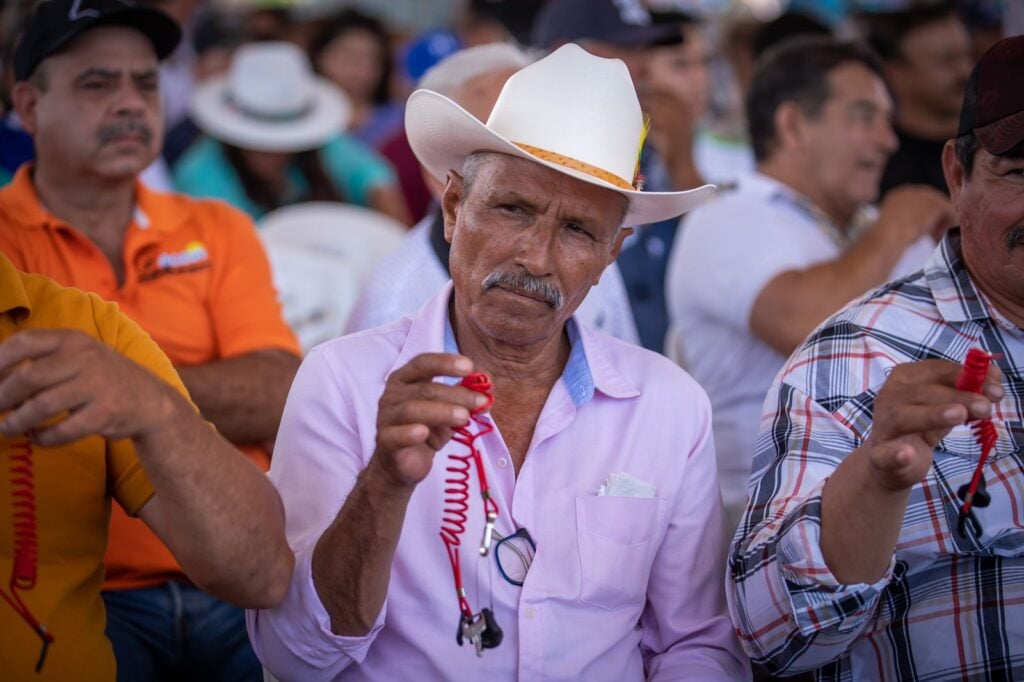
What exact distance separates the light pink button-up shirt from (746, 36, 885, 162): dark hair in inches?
80.4

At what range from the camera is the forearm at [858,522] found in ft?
6.31

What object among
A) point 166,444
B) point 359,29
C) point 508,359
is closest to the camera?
point 166,444

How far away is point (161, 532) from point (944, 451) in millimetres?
1476

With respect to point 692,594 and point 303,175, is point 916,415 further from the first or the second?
point 303,175

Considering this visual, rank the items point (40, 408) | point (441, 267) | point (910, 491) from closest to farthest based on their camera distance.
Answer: point (40, 408) < point (910, 491) < point (441, 267)

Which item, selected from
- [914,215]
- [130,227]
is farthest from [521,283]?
[914,215]

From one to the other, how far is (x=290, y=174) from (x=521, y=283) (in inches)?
151

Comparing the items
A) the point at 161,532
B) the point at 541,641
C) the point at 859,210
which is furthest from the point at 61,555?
the point at 859,210

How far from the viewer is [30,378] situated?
61.5 inches

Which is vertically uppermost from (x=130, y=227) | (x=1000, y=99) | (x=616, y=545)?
(x=1000, y=99)

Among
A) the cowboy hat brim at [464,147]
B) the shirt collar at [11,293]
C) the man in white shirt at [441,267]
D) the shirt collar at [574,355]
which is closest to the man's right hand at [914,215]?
the man in white shirt at [441,267]

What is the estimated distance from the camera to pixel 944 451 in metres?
A: 2.29

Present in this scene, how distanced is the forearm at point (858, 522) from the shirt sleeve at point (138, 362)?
3.67 ft

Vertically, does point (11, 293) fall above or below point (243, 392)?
above
